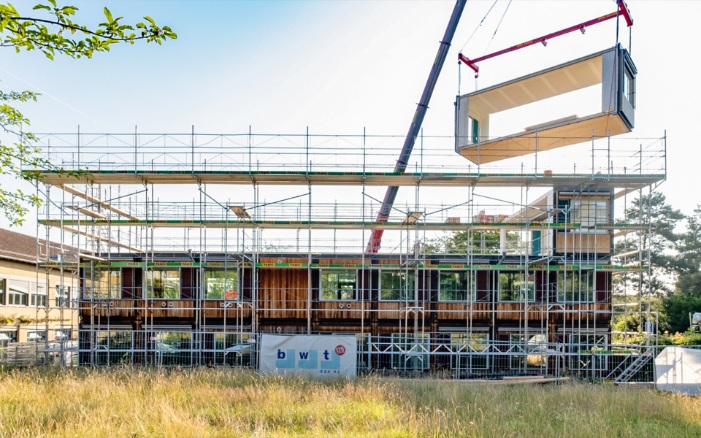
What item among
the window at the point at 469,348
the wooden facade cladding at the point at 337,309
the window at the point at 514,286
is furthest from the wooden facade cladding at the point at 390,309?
the window at the point at 514,286

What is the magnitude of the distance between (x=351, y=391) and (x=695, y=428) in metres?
7.16

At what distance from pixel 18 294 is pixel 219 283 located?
743 inches

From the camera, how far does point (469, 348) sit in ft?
74.7

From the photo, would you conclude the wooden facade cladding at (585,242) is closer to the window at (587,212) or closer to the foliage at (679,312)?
the window at (587,212)

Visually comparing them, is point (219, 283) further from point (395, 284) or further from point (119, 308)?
point (395, 284)

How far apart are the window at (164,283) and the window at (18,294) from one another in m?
15.5

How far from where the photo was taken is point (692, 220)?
176 ft

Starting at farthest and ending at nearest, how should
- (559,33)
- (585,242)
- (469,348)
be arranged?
(559,33) → (585,242) → (469,348)

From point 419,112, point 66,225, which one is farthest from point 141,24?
point 419,112

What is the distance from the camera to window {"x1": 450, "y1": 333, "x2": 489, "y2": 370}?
23044 millimetres

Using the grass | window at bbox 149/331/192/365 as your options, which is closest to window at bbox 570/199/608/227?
the grass

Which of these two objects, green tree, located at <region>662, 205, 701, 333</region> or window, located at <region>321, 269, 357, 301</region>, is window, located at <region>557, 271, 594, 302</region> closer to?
window, located at <region>321, 269, 357, 301</region>

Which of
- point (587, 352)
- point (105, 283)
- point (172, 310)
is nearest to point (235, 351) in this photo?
point (172, 310)

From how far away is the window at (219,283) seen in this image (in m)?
24.6
